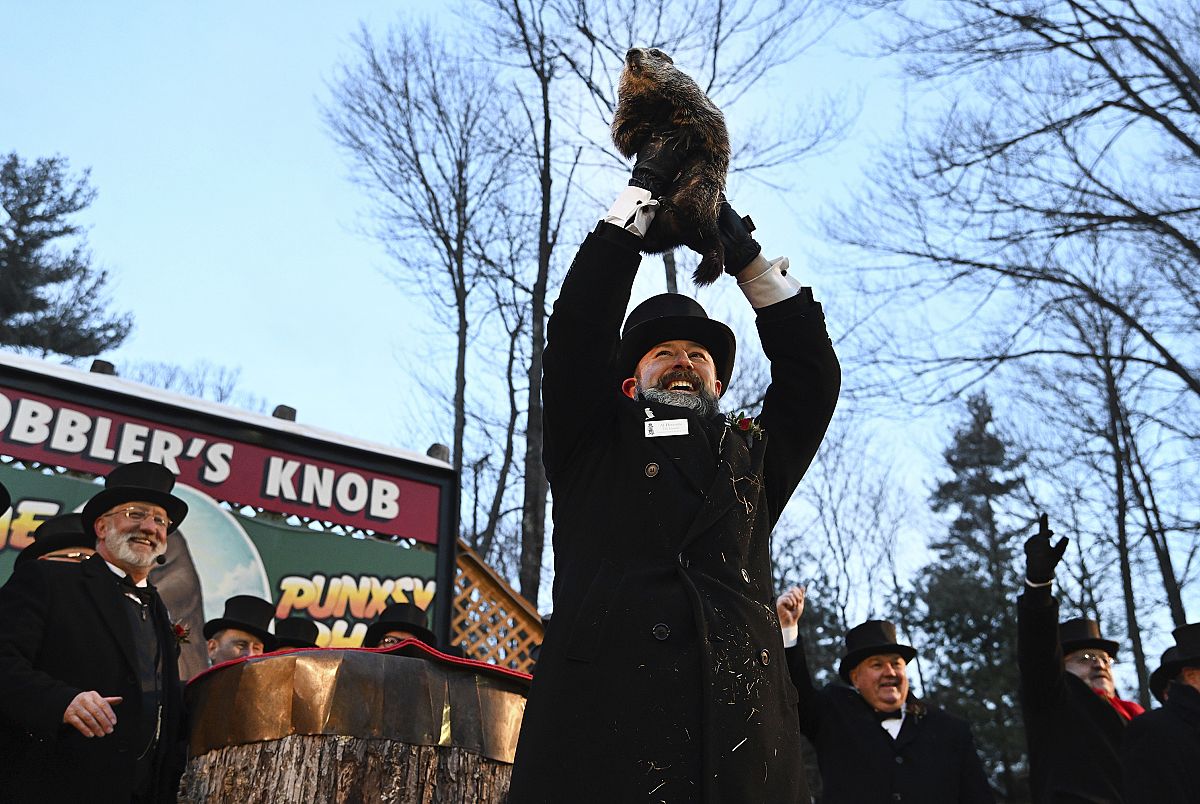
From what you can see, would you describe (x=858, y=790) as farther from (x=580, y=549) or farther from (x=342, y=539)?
(x=342, y=539)

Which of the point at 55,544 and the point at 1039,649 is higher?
the point at 55,544

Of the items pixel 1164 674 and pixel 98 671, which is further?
pixel 1164 674

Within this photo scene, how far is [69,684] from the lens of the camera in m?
3.99

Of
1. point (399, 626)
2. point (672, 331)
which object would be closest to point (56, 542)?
point (399, 626)

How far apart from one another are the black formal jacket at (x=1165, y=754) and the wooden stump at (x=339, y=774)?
2.64m

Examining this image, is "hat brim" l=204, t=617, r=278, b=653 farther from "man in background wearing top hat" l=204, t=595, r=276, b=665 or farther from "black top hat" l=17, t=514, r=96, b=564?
"black top hat" l=17, t=514, r=96, b=564

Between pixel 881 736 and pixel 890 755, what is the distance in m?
0.10

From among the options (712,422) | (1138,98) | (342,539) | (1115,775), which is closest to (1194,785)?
(1115,775)

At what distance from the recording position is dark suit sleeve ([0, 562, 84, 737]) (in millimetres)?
3688

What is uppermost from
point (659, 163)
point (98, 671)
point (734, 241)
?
point (659, 163)

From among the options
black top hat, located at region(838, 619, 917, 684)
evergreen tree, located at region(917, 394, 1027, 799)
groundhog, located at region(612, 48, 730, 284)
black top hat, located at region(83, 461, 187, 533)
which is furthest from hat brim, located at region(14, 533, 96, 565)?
evergreen tree, located at region(917, 394, 1027, 799)

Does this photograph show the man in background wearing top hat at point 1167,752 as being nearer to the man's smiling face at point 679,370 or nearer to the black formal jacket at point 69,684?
the man's smiling face at point 679,370

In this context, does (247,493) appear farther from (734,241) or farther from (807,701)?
(734,241)

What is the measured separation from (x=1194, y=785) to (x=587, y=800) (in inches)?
129
